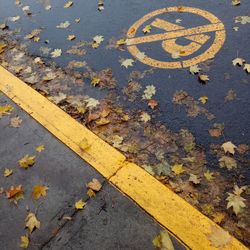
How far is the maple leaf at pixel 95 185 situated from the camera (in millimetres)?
3285

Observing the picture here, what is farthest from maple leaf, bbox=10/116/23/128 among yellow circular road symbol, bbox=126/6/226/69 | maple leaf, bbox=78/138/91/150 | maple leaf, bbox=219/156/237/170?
maple leaf, bbox=219/156/237/170

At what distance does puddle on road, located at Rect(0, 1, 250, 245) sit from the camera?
3.15 m

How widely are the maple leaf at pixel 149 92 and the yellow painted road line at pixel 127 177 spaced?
0.78 metres

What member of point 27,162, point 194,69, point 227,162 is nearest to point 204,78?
point 194,69

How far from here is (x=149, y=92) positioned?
4.07 m

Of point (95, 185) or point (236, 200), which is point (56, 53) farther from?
point (236, 200)

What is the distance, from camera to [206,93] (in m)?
3.90

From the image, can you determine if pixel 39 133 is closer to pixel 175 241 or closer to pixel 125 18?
pixel 175 241

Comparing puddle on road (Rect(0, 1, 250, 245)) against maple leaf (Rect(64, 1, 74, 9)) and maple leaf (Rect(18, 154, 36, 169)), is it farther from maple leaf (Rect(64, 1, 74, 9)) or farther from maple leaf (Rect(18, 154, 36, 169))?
maple leaf (Rect(18, 154, 36, 169))

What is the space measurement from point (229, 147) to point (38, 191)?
1.92 meters

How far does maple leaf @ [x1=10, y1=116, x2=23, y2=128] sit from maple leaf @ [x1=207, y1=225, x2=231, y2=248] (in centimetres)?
254

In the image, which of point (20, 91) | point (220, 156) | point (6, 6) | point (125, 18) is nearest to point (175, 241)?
point (220, 156)

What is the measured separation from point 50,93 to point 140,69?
119 centimetres

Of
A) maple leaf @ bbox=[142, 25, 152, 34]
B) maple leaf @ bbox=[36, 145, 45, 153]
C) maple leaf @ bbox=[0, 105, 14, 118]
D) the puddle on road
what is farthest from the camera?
maple leaf @ bbox=[142, 25, 152, 34]
